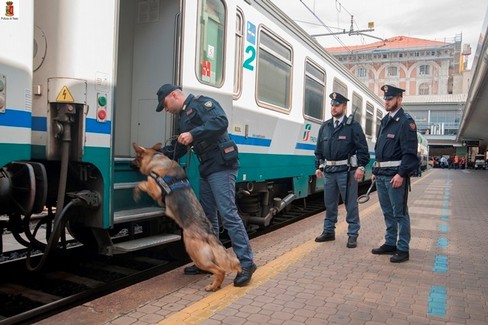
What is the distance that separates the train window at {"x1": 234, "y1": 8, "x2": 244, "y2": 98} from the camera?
5516mm

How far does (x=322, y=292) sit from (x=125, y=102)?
281cm

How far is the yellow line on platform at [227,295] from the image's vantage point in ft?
11.0

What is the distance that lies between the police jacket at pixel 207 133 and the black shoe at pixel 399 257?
7.39ft

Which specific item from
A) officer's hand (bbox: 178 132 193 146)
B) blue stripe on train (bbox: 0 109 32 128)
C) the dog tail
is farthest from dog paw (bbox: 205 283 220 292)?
blue stripe on train (bbox: 0 109 32 128)

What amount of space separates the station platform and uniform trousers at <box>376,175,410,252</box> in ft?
0.80

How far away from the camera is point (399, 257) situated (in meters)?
5.12

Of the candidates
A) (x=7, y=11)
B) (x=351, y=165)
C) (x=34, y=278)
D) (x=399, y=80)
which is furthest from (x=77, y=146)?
(x=399, y=80)

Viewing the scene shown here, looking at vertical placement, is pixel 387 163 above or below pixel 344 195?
above

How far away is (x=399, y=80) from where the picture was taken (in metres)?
79.0

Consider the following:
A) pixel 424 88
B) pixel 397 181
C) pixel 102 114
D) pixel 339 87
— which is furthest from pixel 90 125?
pixel 424 88

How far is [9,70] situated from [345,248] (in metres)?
4.23

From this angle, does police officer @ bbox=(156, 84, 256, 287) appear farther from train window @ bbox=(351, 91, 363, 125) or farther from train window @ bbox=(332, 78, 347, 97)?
train window @ bbox=(351, 91, 363, 125)

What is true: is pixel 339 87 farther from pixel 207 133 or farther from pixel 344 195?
pixel 207 133

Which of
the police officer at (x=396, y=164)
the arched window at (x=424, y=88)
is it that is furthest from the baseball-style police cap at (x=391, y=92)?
the arched window at (x=424, y=88)
